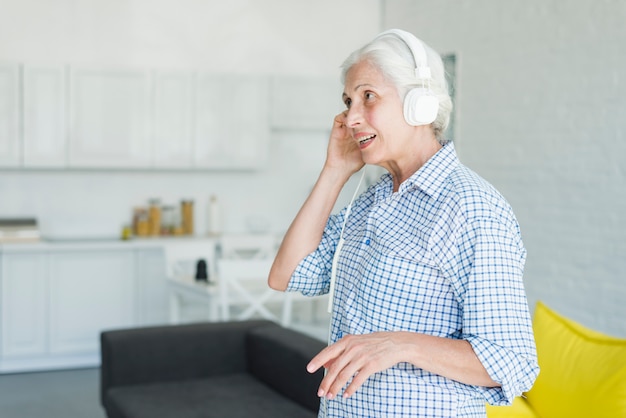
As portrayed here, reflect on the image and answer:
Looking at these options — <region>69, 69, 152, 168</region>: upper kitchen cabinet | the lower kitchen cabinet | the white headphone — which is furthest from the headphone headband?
<region>69, 69, 152, 168</region>: upper kitchen cabinet

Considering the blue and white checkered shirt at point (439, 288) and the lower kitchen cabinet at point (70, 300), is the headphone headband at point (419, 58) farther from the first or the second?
the lower kitchen cabinet at point (70, 300)

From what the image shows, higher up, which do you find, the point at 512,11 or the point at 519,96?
the point at 512,11

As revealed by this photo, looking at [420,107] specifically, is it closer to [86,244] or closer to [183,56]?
[86,244]

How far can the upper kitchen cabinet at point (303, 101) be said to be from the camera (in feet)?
21.1

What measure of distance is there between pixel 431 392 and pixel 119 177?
5.21m

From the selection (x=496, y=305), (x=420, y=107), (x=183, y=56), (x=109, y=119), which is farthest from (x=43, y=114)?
(x=496, y=305)

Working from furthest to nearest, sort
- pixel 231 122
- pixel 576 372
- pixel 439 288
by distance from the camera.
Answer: pixel 231 122 → pixel 576 372 → pixel 439 288

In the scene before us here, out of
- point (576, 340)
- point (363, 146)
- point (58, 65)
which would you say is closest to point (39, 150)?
point (58, 65)

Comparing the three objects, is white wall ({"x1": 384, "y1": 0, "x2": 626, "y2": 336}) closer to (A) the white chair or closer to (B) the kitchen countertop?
(A) the white chair

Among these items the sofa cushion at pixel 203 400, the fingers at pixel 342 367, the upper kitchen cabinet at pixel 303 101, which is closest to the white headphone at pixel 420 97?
the fingers at pixel 342 367

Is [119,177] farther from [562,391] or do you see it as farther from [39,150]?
[562,391]

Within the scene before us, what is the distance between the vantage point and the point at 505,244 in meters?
1.36

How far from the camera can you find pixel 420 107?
1.49 m

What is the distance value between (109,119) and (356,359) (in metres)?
4.95
